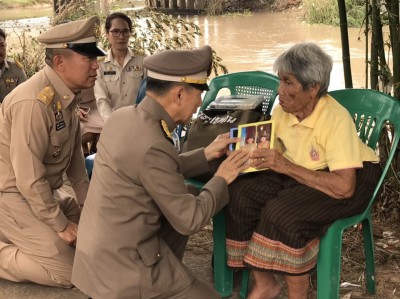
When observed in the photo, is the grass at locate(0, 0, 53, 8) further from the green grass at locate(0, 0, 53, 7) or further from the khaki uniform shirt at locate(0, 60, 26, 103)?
the khaki uniform shirt at locate(0, 60, 26, 103)

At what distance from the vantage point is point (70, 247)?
350 centimetres

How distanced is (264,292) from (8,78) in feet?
10.5

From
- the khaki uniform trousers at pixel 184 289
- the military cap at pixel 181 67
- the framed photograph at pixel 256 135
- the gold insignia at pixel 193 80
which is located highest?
the military cap at pixel 181 67

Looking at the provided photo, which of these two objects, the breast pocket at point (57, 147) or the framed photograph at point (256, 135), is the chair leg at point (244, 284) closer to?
the framed photograph at point (256, 135)

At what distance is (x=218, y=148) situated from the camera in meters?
3.00

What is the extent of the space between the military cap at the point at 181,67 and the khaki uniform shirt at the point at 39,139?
931 millimetres

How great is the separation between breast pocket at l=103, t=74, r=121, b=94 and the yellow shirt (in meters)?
2.24

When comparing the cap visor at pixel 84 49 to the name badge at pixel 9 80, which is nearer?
the cap visor at pixel 84 49

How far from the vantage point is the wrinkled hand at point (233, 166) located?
2730 millimetres

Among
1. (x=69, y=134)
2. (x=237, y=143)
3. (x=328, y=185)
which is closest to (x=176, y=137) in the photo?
(x=69, y=134)

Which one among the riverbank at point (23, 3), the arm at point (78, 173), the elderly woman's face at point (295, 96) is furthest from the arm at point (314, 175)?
the riverbank at point (23, 3)

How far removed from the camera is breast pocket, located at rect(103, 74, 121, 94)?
203 inches

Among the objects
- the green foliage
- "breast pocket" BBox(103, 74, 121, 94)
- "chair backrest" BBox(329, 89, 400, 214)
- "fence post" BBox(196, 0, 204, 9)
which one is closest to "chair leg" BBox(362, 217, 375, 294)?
"chair backrest" BBox(329, 89, 400, 214)

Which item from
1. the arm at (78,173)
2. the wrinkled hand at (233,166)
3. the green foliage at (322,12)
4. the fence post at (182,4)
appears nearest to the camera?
the wrinkled hand at (233,166)
